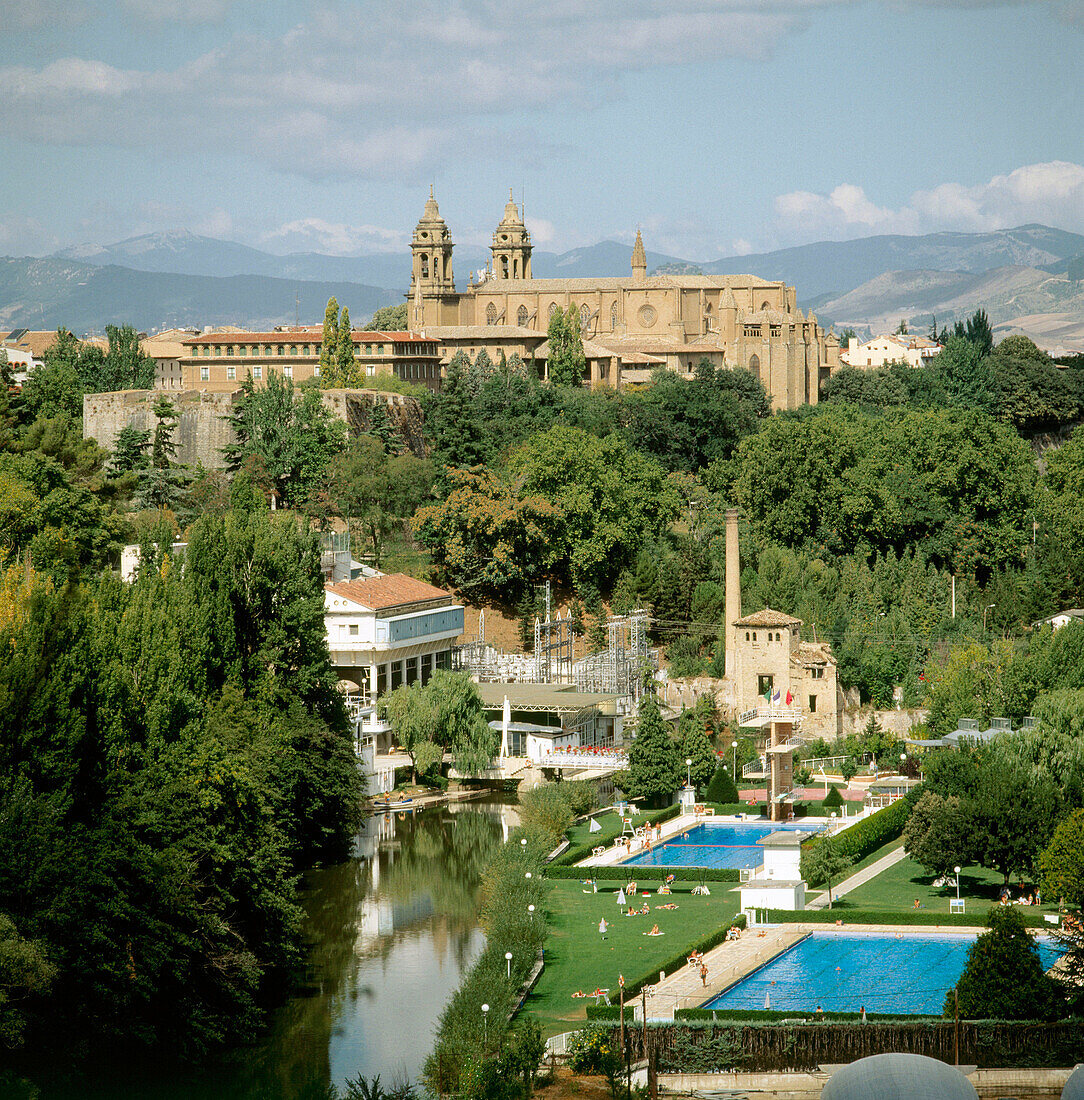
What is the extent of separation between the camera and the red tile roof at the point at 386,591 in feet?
140

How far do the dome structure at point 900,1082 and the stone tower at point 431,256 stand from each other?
8402cm

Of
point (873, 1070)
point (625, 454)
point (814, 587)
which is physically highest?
point (625, 454)

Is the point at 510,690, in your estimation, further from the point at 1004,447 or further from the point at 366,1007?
the point at 1004,447

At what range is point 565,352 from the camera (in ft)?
241

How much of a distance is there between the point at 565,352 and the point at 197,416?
681 inches

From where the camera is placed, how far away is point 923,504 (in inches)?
2215

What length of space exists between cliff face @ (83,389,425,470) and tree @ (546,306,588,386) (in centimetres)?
1075

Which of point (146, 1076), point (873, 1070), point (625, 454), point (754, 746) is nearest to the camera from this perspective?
point (873, 1070)

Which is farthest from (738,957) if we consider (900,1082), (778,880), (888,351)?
(888,351)

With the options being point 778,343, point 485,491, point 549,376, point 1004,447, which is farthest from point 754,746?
point 778,343

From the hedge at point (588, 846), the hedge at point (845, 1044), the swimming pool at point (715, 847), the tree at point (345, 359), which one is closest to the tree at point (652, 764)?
the hedge at point (588, 846)

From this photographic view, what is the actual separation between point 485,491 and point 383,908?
75.3 ft

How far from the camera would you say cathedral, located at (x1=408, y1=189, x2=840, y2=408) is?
79.8 meters

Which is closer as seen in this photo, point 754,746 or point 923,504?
point 754,746
